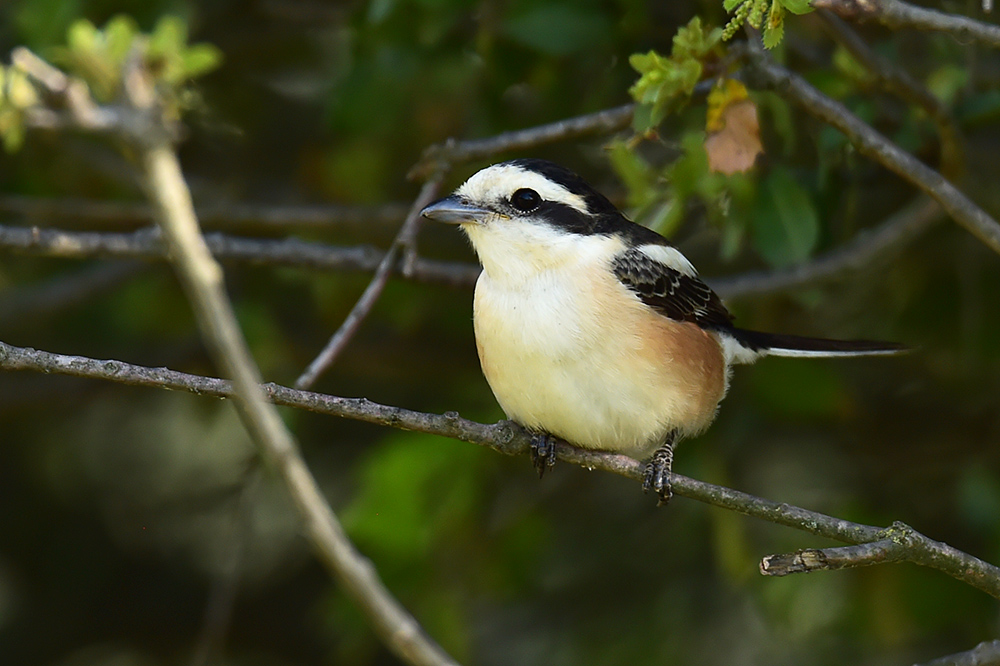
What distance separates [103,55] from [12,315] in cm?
383

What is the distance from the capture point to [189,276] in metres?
1.40

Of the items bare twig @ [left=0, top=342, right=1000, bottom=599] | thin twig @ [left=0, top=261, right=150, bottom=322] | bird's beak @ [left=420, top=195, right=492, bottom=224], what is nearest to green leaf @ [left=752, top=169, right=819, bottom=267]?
bird's beak @ [left=420, top=195, right=492, bottom=224]

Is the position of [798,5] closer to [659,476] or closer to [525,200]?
[525,200]

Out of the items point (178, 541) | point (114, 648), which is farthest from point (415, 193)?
point (114, 648)

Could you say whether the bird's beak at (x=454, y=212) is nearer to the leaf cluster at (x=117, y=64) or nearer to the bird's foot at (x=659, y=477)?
the bird's foot at (x=659, y=477)

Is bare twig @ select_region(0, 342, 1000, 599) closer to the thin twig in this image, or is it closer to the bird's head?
the bird's head

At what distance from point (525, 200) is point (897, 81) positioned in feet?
4.40

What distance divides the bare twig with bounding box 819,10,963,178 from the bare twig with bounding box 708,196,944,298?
0.33 metres

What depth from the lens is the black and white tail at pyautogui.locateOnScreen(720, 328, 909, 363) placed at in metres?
4.12

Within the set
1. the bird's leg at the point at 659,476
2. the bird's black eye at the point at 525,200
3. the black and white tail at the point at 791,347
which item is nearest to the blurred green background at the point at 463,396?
the black and white tail at the point at 791,347

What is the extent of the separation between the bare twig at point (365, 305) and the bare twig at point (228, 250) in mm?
194

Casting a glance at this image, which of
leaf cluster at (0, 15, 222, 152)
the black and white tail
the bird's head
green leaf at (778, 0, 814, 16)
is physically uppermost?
green leaf at (778, 0, 814, 16)

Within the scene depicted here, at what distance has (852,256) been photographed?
4309 mm

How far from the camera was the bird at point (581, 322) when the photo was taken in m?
3.58
